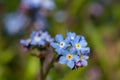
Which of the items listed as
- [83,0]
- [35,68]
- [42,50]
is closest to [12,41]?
[35,68]

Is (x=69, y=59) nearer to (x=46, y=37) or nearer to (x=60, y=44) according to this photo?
(x=60, y=44)

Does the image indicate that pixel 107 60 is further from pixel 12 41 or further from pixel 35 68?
pixel 12 41

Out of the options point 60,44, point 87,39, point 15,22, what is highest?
point 15,22

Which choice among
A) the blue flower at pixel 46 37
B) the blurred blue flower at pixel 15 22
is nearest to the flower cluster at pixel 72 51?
the blue flower at pixel 46 37

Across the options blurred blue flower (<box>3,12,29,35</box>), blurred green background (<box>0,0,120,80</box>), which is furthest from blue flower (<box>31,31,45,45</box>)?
blurred blue flower (<box>3,12,29,35</box>)

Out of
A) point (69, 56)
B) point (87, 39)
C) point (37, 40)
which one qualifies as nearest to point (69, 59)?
point (69, 56)

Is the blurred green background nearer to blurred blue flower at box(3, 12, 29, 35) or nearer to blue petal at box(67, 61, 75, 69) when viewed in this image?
blurred blue flower at box(3, 12, 29, 35)

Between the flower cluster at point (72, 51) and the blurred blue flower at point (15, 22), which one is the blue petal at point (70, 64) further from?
the blurred blue flower at point (15, 22)
